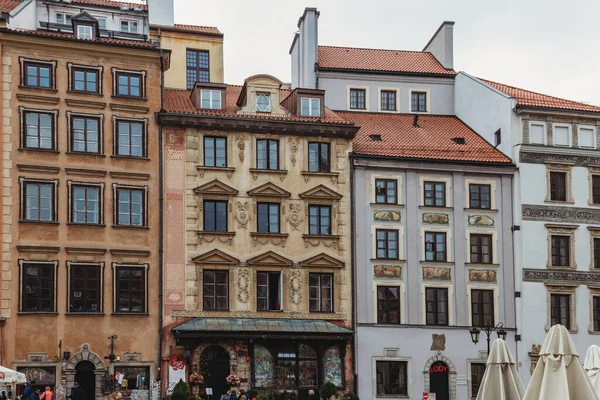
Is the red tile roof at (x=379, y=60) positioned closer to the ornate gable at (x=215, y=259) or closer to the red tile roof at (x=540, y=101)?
the red tile roof at (x=540, y=101)

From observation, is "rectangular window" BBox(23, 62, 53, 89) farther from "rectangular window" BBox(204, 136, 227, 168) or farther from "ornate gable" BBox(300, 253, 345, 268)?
"ornate gable" BBox(300, 253, 345, 268)

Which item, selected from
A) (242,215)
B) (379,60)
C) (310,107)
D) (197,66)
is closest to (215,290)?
(242,215)

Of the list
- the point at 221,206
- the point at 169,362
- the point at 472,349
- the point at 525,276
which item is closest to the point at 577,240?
the point at 525,276

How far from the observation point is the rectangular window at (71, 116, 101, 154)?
4403 cm

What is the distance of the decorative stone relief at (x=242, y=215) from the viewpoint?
4556cm

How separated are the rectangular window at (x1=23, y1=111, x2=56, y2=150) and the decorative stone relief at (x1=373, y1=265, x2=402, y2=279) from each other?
14789 millimetres

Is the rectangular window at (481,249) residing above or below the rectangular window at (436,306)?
above

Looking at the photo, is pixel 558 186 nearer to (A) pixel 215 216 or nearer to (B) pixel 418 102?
(B) pixel 418 102

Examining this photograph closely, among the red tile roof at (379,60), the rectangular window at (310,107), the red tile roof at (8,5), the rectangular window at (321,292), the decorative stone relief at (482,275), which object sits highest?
the red tile roof at (8,5)

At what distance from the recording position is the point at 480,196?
4850cm

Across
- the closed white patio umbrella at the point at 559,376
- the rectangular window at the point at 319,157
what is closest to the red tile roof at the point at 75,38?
the rectangular window at the point at 319,157

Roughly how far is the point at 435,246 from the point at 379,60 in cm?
1216

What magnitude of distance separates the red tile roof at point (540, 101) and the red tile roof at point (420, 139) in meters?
2.58

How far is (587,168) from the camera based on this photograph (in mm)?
49625
